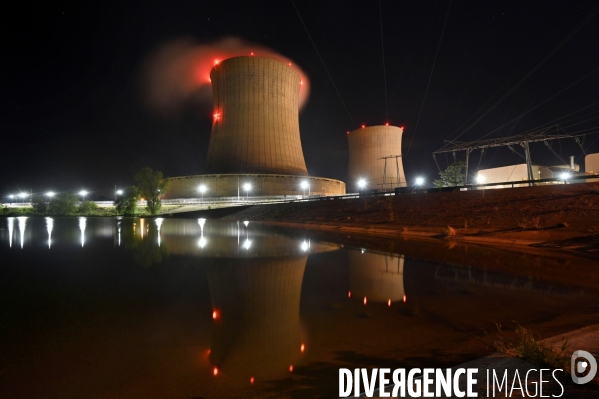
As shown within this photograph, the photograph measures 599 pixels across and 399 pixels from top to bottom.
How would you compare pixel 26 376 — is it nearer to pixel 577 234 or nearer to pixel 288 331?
pixel 288 331

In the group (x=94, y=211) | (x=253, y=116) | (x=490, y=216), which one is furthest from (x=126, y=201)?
(x=490, y=216)

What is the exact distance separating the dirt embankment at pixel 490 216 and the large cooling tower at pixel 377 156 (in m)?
16.5

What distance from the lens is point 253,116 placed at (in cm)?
2847

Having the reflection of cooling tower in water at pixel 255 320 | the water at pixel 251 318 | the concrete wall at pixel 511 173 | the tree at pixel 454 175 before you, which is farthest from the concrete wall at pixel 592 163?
the reflection of cooling tower in water at pixel 255 320

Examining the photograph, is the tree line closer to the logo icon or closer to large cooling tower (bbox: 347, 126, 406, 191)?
large cooling tower (bbox: 347, 126, 406, 191)

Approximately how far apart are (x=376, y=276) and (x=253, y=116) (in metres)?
24.7

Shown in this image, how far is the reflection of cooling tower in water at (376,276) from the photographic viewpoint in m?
A: 4.76

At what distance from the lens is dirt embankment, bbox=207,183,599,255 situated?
34.3 feet

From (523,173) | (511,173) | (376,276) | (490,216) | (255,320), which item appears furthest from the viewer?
(511,173)

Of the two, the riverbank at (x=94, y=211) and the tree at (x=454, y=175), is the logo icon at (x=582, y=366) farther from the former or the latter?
the tree at (x=454, y=175)

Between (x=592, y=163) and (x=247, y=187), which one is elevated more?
(x=247, y=187)

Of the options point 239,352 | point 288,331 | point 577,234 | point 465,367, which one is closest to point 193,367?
point 239,352

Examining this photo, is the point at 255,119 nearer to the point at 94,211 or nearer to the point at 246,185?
the point at 246,185

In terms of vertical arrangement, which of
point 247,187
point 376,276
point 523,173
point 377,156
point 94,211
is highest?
point 377,156
